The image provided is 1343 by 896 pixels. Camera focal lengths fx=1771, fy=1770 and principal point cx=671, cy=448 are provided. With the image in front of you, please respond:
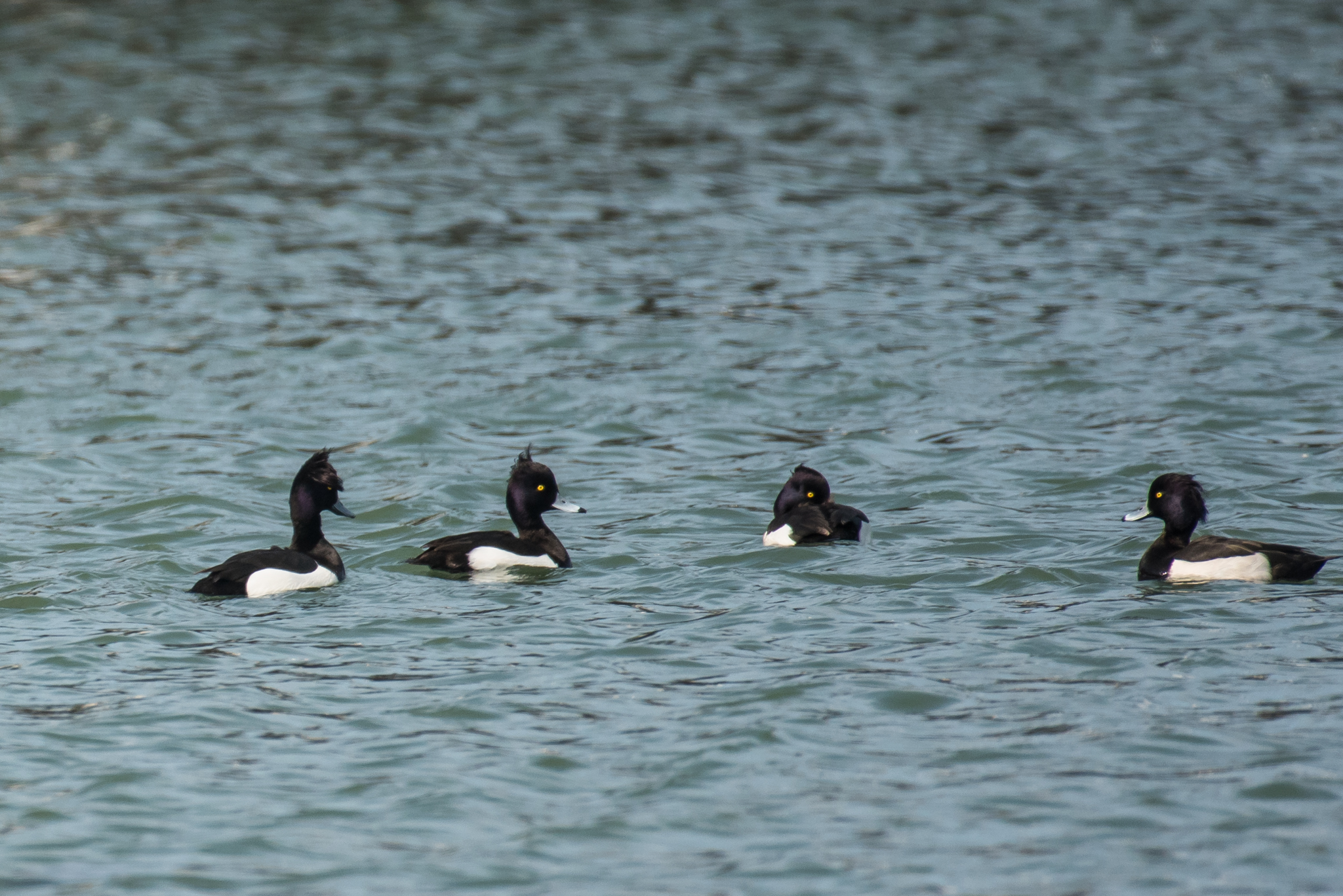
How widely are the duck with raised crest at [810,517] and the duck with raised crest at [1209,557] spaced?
207 centimetres

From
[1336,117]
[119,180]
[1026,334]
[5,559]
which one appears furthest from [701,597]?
[1336,117]

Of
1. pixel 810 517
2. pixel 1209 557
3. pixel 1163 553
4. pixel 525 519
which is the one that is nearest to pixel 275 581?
pixel 525 519

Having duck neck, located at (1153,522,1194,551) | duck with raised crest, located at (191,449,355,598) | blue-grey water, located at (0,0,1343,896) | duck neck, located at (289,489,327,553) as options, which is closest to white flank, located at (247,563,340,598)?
duck with raised crest, located at (191,449,355,598)

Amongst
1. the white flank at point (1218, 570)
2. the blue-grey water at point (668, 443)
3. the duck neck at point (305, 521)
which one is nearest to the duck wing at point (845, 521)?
the blue-grey water at point (668, 443)

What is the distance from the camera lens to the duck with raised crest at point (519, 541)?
12031mm

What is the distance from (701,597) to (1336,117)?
20613mm

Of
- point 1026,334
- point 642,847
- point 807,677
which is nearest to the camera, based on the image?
point 642,847

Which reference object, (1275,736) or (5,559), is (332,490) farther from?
(1275,736)

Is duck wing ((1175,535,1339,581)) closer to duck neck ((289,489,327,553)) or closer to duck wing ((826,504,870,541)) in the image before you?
duck wing ((826,504,870,541))

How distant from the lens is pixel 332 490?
12328 mm

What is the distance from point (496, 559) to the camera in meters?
12.0

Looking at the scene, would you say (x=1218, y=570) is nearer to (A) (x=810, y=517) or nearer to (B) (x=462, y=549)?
(A) (x=810, y=517)

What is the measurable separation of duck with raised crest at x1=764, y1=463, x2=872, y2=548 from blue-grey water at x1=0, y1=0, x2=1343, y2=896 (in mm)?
199

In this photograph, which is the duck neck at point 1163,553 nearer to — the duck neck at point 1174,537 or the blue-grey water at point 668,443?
the duck neck at point 1174,537
